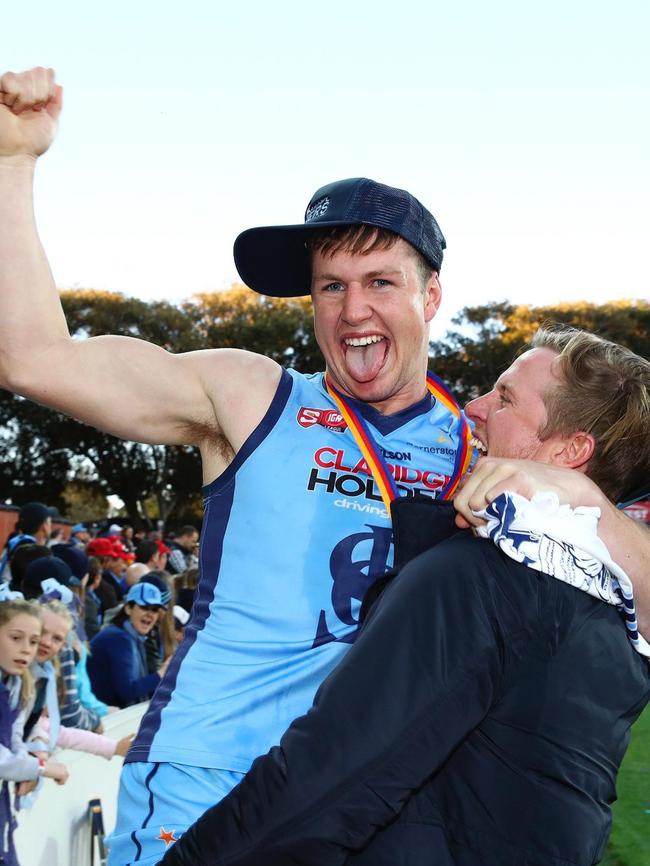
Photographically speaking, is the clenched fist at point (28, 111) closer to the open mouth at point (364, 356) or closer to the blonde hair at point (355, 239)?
the blonde hair at point (355, 239)

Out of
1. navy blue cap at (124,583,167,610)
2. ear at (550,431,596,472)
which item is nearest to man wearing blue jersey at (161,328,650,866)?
ear at (550,431,596,472)

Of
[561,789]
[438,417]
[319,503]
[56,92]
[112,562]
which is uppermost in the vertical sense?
[56,92]

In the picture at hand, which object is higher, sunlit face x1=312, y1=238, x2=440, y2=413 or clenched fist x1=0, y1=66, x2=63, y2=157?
clenched fist x1=0, y1=66, x2=63, y2=157

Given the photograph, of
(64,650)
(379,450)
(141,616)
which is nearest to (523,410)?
(379,450)

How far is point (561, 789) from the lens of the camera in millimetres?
1669

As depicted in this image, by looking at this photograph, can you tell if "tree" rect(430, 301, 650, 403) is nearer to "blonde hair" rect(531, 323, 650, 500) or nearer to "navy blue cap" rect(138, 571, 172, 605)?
"navy blue cap" rect(138, 571, 172, 605)

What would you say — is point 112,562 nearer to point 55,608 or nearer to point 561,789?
point 55,608

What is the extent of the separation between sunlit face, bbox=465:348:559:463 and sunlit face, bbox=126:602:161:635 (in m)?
6.12

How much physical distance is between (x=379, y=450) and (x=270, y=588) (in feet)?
1.51

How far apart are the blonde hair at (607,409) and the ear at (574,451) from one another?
1 centimetres

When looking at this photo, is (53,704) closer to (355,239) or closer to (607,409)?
(355,239)

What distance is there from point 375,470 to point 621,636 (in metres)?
0.81

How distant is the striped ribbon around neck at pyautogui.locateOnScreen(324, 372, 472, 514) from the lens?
2439 millimetres

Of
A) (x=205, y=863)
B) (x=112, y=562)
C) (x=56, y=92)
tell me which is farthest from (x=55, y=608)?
(x=112, y=562)
